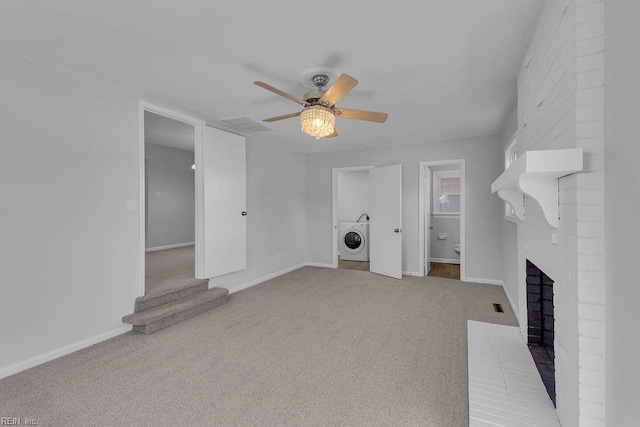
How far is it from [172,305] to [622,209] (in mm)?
3712

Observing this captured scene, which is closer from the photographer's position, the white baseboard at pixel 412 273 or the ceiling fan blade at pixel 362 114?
the ceiling fan blade at pixel 362 114

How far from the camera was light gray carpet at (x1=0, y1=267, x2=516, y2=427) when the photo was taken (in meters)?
1.83

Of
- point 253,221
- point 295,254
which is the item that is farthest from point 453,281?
point 253,221

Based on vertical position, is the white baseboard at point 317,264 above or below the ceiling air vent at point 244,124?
below

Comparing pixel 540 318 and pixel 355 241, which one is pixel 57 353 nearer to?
pixel 540 318

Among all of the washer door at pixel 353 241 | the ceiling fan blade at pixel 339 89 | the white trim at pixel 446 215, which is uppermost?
the ceiling fan blade at pixel 339 89

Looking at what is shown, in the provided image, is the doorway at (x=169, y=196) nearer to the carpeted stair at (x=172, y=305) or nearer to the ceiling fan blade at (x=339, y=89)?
the carpeted stair at (x=172, y=305)

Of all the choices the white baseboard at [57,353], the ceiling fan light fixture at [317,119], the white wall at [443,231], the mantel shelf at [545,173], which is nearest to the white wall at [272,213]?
the white baseboard at [57,353]

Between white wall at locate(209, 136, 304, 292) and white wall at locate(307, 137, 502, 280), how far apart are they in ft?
0.88

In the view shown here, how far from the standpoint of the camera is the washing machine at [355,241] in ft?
22.8

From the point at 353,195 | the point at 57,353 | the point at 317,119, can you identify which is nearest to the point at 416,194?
the point at 353,195

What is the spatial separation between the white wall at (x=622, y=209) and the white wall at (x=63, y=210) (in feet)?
11.6

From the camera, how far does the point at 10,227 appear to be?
229 cm

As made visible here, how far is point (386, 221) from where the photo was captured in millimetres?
5352
